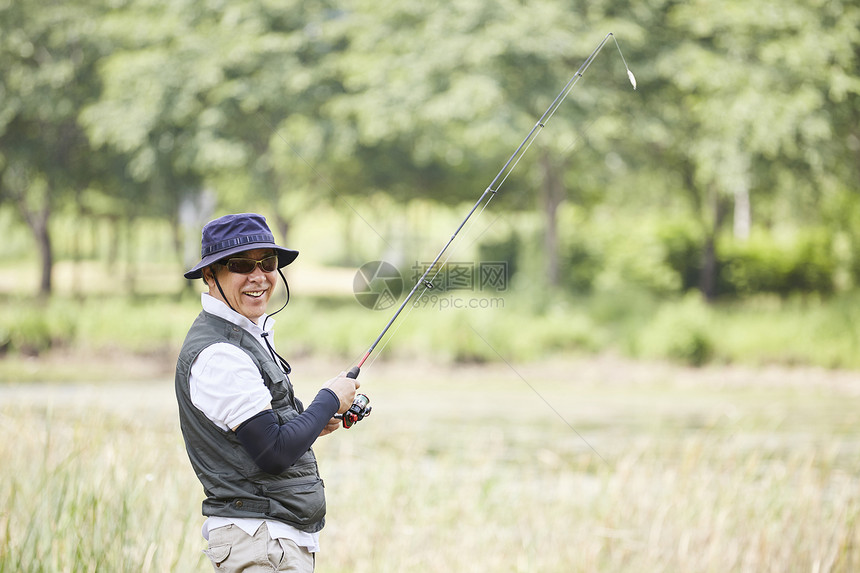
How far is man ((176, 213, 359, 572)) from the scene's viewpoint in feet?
6.25

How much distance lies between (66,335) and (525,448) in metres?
8.32

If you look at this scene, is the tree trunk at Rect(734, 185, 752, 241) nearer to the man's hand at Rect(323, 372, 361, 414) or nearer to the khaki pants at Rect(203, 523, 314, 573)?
the man's hand at Rect(323, 372, 361, 414)

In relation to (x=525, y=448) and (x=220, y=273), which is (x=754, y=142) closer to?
(x=525, y=448)

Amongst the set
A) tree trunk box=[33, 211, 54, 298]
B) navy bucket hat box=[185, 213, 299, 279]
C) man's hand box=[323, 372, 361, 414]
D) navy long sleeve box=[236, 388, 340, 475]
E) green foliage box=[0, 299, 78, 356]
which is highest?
tree trunk box=[33, 211, 54, 298]

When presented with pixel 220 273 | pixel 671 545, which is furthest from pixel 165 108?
pixel 220 273

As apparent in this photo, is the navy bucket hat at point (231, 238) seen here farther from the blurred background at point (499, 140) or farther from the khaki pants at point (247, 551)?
the blurred background at point (499, 140)

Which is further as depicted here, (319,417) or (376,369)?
(376,369)

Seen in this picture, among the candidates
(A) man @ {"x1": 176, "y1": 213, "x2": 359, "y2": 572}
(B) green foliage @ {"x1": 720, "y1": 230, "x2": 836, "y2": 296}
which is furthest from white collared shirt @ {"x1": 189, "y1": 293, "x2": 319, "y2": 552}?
(B) green foliage @ {"x1": 720, "y1": 230, "x2": 836, "y2": 296}

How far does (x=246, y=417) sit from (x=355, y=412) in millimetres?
461

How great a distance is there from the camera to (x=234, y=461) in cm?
196

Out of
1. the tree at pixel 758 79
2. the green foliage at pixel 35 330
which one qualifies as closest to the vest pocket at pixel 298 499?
the tree at pixel 758 79

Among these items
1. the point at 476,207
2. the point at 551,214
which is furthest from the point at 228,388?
the point at 551,214

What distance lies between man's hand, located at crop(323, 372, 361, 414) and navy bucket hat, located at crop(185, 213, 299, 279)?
0.34 m

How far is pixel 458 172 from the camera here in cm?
1888
